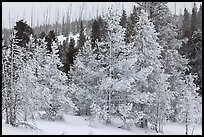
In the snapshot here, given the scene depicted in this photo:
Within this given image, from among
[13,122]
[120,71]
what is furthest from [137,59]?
[13,122]

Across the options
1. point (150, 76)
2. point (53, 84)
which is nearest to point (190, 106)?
point (150, 76)

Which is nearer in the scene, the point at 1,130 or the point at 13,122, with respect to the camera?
the point at 1,130

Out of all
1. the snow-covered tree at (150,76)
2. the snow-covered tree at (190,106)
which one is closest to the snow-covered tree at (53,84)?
the snow-covered tree at (150,76)

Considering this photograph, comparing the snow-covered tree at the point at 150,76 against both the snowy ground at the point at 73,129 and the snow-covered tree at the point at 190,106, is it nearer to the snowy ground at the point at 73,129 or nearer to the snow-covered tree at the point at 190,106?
the snowy ground at the point at 73,129

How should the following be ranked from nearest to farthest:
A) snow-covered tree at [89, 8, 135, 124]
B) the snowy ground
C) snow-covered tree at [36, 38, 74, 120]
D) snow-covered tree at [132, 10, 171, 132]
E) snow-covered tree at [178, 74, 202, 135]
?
1. the snowy ground
2. snow-covered tree at [89, 8, 135, 124]
3. snow-covered tree at [36, 38, 74, 120]
4. snow-covered tree at [132, 10, 171, 132]
5. snow-covered tree at [178, 74, 202, 135]

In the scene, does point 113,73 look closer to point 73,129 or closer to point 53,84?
point 53,84

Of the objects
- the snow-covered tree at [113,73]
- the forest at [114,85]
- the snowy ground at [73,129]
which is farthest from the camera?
the snow-covered tree at [113,73]

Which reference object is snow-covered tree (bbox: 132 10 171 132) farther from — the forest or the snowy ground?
the snowy ground

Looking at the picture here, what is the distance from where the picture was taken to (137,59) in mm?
26078

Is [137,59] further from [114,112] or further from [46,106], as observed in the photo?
[46,106]

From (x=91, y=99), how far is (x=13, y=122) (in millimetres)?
6824

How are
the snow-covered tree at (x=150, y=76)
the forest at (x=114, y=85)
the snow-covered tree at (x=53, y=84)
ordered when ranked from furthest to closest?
the snow-covered tree at (x=150, y=76) < the snow-covered tree at (x=53, y=84) < the forest at (x=114, y=85)

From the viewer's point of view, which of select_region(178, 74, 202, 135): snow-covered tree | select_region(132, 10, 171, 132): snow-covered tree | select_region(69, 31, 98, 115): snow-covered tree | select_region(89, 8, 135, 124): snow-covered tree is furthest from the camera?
select_region(178, 74, 202, 135): snow-covered tree

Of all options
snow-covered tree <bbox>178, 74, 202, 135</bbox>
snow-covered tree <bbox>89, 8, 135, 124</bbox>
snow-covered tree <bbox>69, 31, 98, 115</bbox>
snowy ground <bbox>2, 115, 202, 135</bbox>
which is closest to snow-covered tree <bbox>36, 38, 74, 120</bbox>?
snowy ground <bbox>2, 115, 202, 135</bbox>
